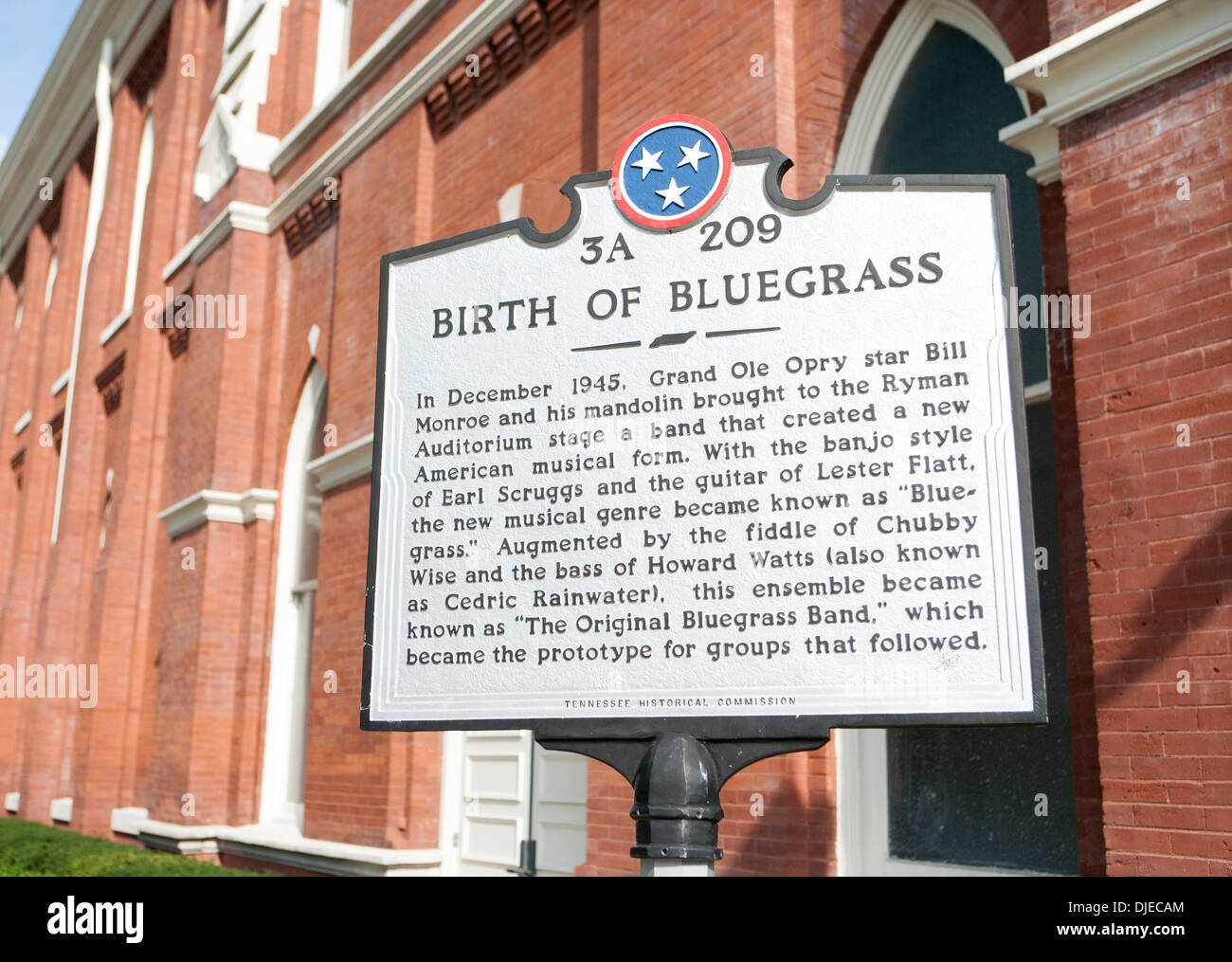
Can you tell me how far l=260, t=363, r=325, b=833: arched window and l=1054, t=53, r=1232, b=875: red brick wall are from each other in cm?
936

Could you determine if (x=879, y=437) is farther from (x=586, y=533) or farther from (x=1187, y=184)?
(x=1187, y=184)

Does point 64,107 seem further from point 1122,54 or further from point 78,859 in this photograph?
point 1122,54

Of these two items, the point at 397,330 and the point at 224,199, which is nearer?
the point at 397,330

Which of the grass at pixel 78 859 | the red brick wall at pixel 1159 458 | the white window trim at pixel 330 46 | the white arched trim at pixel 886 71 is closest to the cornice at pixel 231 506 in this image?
the grass at pixel 78 859

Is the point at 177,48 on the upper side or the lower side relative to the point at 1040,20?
upper

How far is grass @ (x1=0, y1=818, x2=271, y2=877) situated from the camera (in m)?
8.28

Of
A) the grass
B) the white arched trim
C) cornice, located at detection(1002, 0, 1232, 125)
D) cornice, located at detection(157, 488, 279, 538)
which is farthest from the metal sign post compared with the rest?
cornice, located at detection(157, 488, 279, 538)

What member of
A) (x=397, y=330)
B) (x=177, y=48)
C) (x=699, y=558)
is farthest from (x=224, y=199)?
(x=699, y=558)

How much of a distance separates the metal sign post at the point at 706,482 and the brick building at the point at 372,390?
1704 millimetres

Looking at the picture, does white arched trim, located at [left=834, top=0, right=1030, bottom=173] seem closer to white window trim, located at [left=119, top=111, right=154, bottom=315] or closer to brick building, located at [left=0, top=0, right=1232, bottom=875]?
brick building, located at [left=0, top=0, right=1232, bottom=875]

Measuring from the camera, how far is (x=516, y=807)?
28.3 ft

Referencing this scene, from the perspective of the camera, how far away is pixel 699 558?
2.86m

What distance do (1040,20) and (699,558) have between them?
3725 mm

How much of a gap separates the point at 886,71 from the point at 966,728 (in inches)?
147
